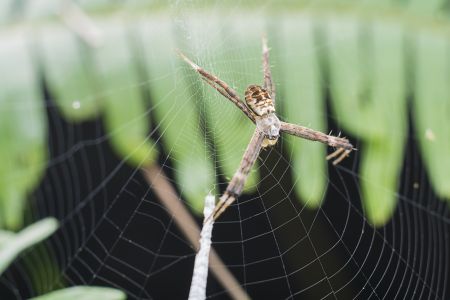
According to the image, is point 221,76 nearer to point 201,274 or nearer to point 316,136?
point 316,136

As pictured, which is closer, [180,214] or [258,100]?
[258,100]

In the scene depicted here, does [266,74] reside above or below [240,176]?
above

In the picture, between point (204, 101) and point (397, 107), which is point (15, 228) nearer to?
point (204, 101)

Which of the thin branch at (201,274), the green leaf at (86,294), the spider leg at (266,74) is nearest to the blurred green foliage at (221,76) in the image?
the spider leg at (266,74)

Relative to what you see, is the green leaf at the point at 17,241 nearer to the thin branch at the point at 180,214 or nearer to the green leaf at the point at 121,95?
the green leaf at the point at 121,95

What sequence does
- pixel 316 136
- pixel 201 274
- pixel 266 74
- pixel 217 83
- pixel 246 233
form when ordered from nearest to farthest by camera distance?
pixel 201 274 < pixel 217 83 < pixel 266 74 < pixel 316 136 < pixel 246 233

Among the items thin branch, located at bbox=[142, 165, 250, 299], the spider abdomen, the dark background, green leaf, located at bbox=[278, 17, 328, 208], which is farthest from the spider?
thin branch, located at bbox=[142, 165, 250, 299]

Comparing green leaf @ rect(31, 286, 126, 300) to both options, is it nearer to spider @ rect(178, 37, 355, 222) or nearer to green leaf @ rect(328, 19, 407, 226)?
spider @ rect(178, 37, 355, 222)

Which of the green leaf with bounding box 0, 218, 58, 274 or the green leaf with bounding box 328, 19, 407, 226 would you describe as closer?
the green leaf with bounding box 0, 218, 58, 274

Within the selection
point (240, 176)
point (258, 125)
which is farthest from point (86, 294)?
point (258, 125)
